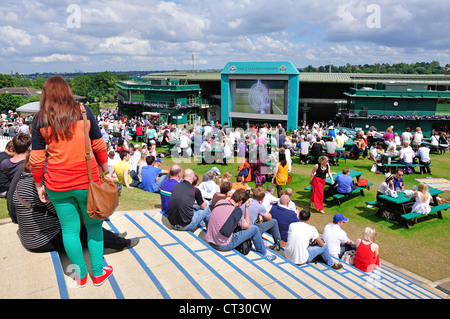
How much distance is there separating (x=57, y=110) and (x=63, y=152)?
1.25ft

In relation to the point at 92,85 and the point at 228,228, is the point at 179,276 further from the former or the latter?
the point at 92,85

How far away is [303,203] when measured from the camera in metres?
10.2

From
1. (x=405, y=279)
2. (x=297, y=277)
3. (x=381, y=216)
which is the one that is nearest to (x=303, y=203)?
(x=381, y=216)

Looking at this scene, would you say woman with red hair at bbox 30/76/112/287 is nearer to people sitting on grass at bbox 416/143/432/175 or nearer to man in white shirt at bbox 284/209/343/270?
man in white shirt at bbox 284/209/343/270

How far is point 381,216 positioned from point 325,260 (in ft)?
13.7

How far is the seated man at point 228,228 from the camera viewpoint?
4986mm

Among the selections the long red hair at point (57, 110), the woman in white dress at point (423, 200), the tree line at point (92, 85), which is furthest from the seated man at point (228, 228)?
the tree line at point (92, 85)

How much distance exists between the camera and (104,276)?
360 centimetres

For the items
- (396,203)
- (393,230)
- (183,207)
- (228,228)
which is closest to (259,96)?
(396,203)

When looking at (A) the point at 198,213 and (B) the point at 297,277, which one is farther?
(A) the point at 198,213

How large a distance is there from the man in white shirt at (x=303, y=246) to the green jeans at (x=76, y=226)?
320 centimetres

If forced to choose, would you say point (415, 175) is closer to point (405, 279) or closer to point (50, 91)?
point (405, 279)

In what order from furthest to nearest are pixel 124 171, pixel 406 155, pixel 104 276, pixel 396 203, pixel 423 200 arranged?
pixel 406 155
pixel 124 171
pixel 396 203
pixel 423 200
pixel 104 276
